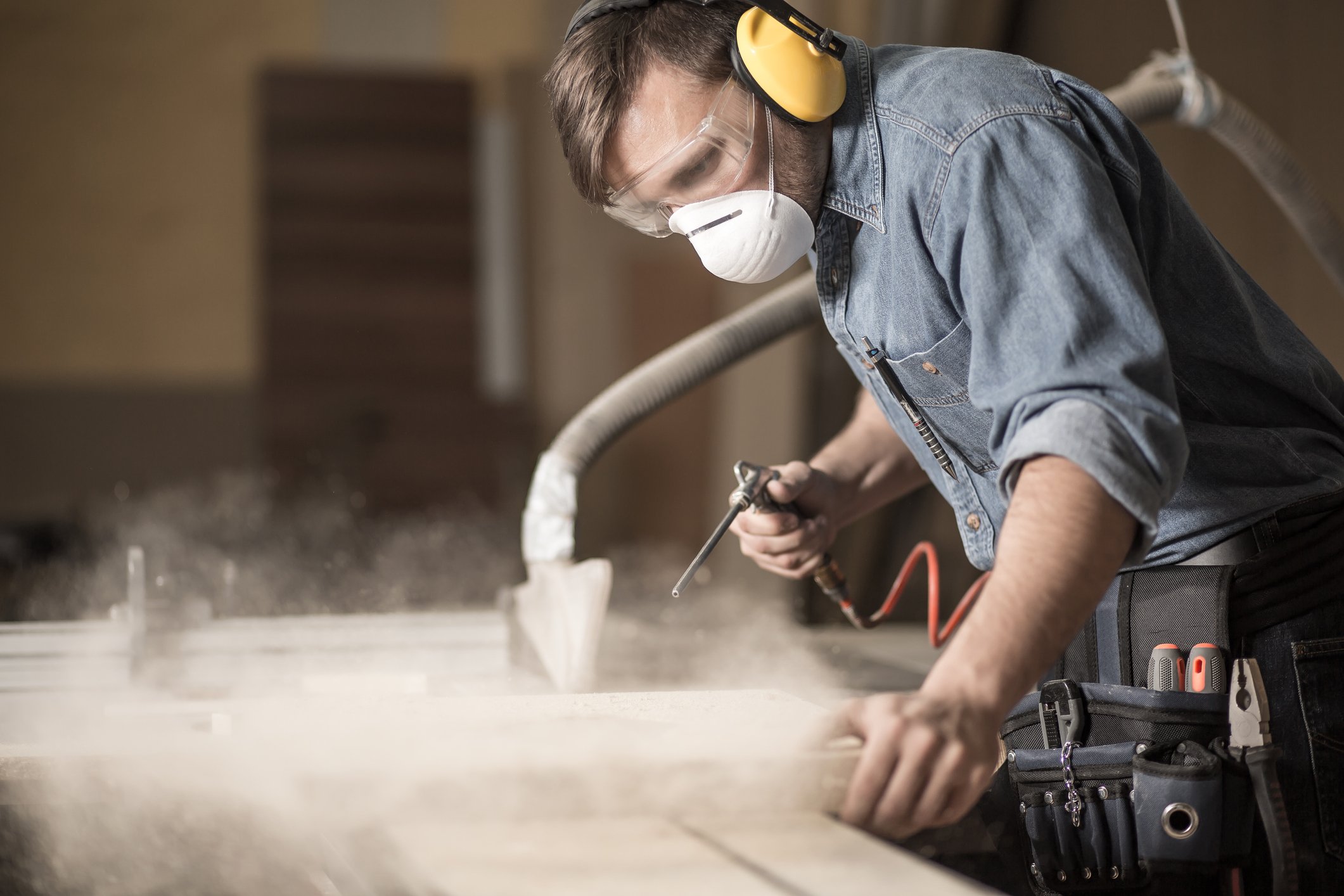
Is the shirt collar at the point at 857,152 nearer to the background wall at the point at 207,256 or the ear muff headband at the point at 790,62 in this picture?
the ear muff headband at the point at 790,62

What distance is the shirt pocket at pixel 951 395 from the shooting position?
1020mm

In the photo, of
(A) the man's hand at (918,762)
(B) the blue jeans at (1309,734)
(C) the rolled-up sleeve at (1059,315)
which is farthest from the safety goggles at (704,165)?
(B) the blue jeans at (1309,734)

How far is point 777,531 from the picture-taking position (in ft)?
4.55

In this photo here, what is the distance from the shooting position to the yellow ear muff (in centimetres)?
99

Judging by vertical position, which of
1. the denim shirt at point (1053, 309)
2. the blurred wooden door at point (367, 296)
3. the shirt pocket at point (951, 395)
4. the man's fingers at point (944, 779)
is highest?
the denim shirt at point (1053, 309)

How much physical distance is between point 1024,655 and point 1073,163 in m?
0.38

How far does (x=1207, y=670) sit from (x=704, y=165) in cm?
64

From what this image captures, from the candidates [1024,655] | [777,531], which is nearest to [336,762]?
[1024,655]

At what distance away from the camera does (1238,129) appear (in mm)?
2129

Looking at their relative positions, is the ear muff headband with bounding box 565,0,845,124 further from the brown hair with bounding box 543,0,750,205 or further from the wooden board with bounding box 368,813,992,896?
the wooden board with bounding box 368,813,992,896

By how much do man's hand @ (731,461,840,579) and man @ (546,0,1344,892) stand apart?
19cm

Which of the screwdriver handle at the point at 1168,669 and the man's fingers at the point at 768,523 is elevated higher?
the screwdriver handle at the point at 1168,669

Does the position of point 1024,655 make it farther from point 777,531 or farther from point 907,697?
point 777,531

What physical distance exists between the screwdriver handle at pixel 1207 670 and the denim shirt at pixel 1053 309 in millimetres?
95
